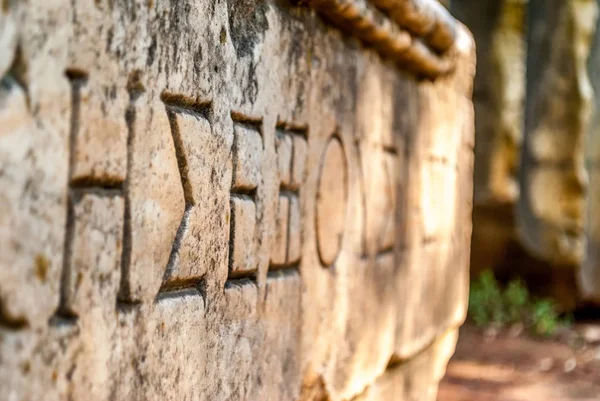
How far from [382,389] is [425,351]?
708 mm

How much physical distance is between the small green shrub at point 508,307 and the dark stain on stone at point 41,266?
6.41 meters

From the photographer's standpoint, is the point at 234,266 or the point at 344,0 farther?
the point at 344,0

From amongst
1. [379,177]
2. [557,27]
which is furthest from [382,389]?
[557,27]

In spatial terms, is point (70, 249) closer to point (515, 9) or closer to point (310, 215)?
point (310, 215)

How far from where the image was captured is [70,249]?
1076mm

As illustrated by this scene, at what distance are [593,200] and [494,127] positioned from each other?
1.43m

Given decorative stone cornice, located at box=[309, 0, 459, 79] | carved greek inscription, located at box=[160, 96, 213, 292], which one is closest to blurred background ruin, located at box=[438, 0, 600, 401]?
decorative stone cornice, located at box=[309, 0, 459, 79]

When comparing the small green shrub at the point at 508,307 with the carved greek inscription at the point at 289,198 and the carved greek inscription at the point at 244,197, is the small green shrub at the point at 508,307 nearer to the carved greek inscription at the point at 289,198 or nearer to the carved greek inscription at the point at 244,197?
the carved greek inscription at the point at 289,198

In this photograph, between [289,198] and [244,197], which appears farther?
[289,198]

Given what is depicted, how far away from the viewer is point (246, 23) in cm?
166

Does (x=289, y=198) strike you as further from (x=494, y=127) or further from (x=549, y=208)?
(x=494, y=127)

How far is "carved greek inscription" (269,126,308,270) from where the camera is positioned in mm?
1802

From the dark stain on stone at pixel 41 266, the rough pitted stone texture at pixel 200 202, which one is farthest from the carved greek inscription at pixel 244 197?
the dark stain on stone at pixel 41 266

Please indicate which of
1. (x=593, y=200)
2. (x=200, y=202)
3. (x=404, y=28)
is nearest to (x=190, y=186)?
(x=200, y=202)
